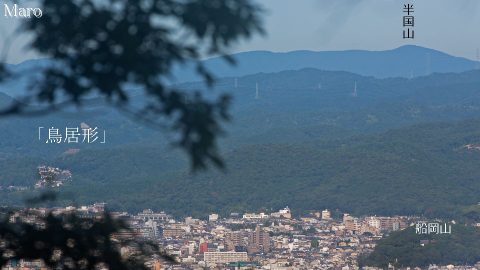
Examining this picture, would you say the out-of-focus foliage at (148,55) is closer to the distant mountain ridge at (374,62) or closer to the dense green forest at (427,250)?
the dense green forest at (427,250)

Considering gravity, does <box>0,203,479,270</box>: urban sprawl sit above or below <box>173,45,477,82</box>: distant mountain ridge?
below

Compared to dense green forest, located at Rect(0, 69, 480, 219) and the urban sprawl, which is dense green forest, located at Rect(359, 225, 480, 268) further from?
dense green forest, located at Rect(0, 69, 480, 219)

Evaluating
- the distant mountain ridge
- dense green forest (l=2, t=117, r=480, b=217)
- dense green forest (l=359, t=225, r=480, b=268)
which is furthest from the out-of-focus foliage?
the distant mountain ridge

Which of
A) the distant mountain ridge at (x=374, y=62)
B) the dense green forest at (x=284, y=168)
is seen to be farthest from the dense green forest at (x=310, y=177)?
the distant mountain ridge at (x=374, y=62)

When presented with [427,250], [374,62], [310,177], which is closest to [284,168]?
[310,177]

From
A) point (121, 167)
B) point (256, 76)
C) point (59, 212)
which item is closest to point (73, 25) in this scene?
point (59, 212)

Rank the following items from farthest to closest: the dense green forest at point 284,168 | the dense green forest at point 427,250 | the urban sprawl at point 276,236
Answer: the dense green forest at point 284,168 < the dense green forest at point 427,250 < the urban sprawl at point 276,236

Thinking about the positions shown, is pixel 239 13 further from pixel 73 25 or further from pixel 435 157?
pixel 435 157

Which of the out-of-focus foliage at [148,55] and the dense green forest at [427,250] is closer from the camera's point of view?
the out-of-focus foliage at [148,55]
